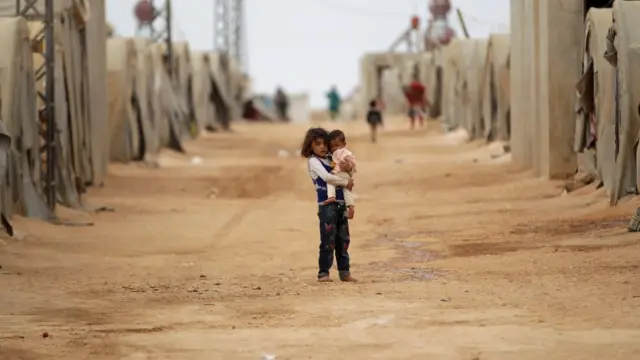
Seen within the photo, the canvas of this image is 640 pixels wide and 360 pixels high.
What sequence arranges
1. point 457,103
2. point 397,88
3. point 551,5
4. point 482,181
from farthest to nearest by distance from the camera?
1. point 397,88
2. point 457,103
3. point 482,181
4. point 551,5

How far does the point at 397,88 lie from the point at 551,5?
39.1 metres

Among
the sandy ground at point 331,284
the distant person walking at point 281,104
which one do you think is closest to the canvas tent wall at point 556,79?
the sandy ground at point 331,284

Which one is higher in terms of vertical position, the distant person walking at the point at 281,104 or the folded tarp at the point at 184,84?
the folded tarp at the point at 184,84

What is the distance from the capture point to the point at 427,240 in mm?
15547

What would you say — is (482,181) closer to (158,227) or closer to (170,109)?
(158,227)

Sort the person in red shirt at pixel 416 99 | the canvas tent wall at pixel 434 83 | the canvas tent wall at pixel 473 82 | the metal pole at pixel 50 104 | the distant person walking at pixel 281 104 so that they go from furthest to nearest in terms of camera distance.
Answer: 1. the distant person walking at pixel 281 104
2. the canvas tent wall at pixel 434 83
3. the person in red shirt at pixel 416 99
4. the canvas tent wall at pixel 473 82
5. the metal pole at pixel 50 104

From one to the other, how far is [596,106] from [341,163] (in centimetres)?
853

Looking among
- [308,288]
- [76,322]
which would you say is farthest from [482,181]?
[76,322]

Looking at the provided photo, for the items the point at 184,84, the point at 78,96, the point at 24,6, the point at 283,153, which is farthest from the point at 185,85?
the point at 24,6

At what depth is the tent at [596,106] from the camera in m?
18.4

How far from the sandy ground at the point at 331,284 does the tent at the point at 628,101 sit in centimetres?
36

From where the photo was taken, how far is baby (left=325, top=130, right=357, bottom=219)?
1133cm

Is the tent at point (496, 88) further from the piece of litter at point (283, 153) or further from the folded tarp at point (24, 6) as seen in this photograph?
the folded tarp at point (24, 6)

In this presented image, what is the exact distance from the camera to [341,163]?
11320 mm
